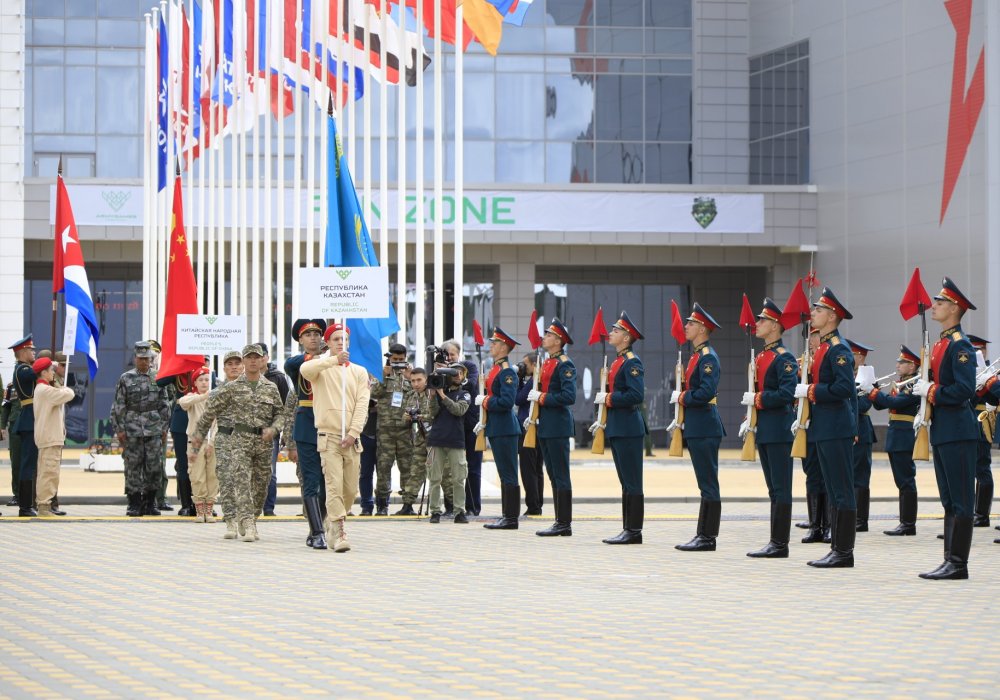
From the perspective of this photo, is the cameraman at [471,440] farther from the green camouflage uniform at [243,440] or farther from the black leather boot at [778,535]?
the black leather boot at [778,535]

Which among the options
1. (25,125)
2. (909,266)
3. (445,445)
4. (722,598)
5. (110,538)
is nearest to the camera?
(722,598)

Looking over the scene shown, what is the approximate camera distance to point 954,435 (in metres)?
12.2

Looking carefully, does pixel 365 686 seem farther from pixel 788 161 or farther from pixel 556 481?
pixel 788 161

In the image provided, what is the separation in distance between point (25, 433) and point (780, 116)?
31.8 m

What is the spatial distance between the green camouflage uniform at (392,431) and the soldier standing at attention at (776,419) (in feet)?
17.6

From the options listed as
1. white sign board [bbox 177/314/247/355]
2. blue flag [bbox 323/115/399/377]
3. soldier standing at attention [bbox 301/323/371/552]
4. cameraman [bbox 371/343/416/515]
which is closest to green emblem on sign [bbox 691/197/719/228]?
white sign board [bbox 177/314/247/355]

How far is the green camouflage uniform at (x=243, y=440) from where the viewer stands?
15.4m

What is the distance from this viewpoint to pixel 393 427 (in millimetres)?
18672

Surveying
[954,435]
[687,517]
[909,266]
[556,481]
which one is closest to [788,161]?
[909,266]

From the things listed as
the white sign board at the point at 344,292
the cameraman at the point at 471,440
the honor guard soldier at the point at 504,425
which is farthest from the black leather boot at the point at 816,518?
the white sign board at the point at 344,292

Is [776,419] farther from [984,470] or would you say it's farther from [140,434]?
[140,434]

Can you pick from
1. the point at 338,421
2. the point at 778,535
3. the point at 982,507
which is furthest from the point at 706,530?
the point at 982,507

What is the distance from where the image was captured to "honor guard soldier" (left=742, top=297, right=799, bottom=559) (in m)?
14.1

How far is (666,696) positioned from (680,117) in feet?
135
